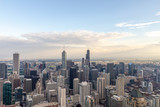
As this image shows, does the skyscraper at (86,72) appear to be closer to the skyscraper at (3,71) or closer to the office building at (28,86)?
the office building at (28,86)

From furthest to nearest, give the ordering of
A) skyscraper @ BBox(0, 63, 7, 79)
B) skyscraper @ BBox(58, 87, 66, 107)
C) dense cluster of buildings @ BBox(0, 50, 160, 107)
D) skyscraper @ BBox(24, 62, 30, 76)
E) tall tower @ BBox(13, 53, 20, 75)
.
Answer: skyscraper @ BBox(24, 62, 30, 76) → tall tower @ BBox(13, 53, 20, 75) → skyscraper @ BBox(0, 63, 7, 79) → skyscraper @ BBox(58, 87, 66, 107) → dense cluster of buildings @ BBox(0, 50, 160, 107)

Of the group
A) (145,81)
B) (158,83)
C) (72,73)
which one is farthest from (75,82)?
(158,83)

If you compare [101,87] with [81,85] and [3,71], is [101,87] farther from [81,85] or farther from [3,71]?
[3,71]

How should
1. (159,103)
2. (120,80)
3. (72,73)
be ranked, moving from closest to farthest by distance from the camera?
1. (159,103)
2. (120,80)
3. (72,73)

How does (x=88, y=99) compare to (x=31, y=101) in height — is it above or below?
above

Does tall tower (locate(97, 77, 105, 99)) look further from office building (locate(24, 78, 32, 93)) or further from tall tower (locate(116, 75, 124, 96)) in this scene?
office building (locate(24, 78, 32, 93))

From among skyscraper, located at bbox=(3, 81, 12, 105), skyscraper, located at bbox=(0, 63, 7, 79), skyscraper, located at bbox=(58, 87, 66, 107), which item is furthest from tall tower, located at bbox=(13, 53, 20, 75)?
skyscraper, located at bbox=(58, 87, 66, 107)

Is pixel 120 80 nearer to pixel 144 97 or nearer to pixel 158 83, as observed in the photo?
pixel 158 83

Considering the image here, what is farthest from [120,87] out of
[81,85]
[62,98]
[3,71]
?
[3,71]
